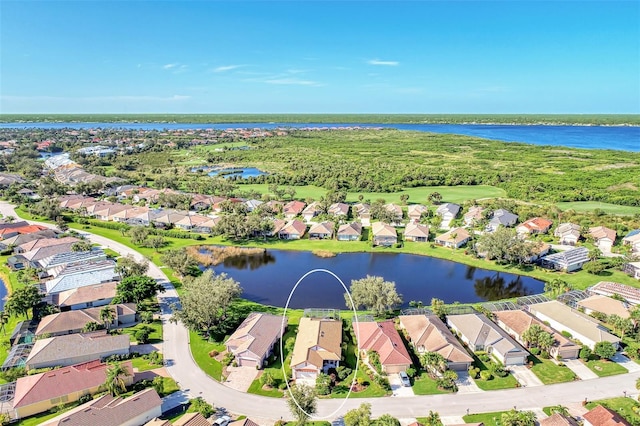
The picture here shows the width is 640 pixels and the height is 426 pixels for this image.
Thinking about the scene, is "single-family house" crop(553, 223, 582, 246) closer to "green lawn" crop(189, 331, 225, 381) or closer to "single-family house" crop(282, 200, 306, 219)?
"single-family house" crop(282, 200, 306, 219)

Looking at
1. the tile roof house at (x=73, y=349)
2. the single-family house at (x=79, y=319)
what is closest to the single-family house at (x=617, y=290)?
the tile roof house at (x=73, y=349)

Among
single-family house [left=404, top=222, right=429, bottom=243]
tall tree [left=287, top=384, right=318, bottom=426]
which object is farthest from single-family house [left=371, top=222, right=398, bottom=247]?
tall tree [left=287, top=384, right=318, bottom=426]

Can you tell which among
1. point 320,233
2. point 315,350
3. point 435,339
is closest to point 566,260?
point 435,339

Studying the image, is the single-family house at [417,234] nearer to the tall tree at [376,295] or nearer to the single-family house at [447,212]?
the single-family house at [447,212]

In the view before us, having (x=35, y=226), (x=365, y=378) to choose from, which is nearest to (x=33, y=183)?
(x=35, y=226)

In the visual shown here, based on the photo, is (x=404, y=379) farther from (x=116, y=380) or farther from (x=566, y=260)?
(x=566, y=260)

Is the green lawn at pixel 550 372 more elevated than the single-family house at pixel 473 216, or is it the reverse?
the single-family house at pixel 473 216

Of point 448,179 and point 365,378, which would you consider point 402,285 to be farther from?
point 448,179
